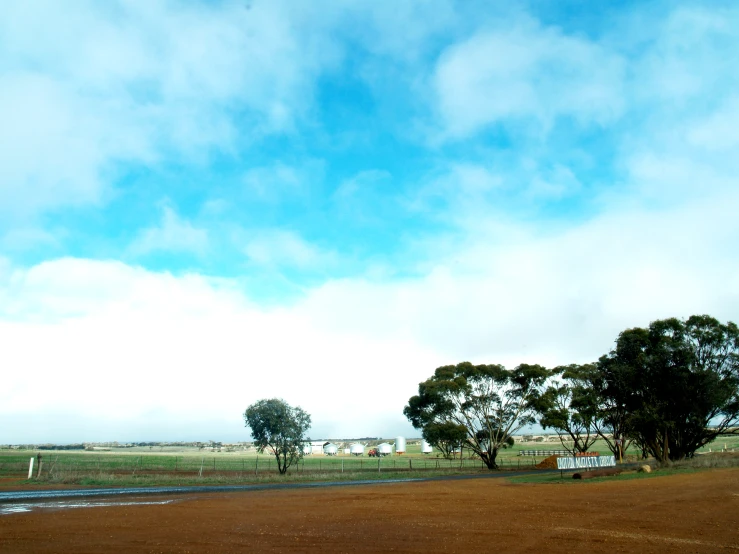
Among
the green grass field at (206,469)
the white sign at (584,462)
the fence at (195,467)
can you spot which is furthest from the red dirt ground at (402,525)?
the fence at (195,467)

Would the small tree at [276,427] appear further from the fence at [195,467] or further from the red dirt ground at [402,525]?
the red dirt ground at [402,525]

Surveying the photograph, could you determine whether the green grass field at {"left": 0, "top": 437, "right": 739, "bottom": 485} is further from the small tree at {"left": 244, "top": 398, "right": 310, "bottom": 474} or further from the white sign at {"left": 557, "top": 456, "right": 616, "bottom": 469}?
the white sign at {"left": 557, "top": 456, "right": 616, "bottom": 469}

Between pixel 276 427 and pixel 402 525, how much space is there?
97.1ft

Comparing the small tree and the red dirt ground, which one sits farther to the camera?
the small tree

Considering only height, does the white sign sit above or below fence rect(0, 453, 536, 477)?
above

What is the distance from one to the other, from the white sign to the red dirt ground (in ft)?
39.2

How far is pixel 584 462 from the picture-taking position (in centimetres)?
3547

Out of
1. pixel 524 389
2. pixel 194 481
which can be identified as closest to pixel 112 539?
pixel 194 481

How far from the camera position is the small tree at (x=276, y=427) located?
42594mm

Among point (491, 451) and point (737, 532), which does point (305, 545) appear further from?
point (491, 451)

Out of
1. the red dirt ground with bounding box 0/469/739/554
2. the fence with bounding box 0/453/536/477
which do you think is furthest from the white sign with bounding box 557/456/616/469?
the fence with bounding box 0/453/536/477

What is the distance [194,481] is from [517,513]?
24565 mm

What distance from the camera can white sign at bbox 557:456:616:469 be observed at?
34188 millimetres

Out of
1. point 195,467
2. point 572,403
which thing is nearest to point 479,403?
point 572,403
